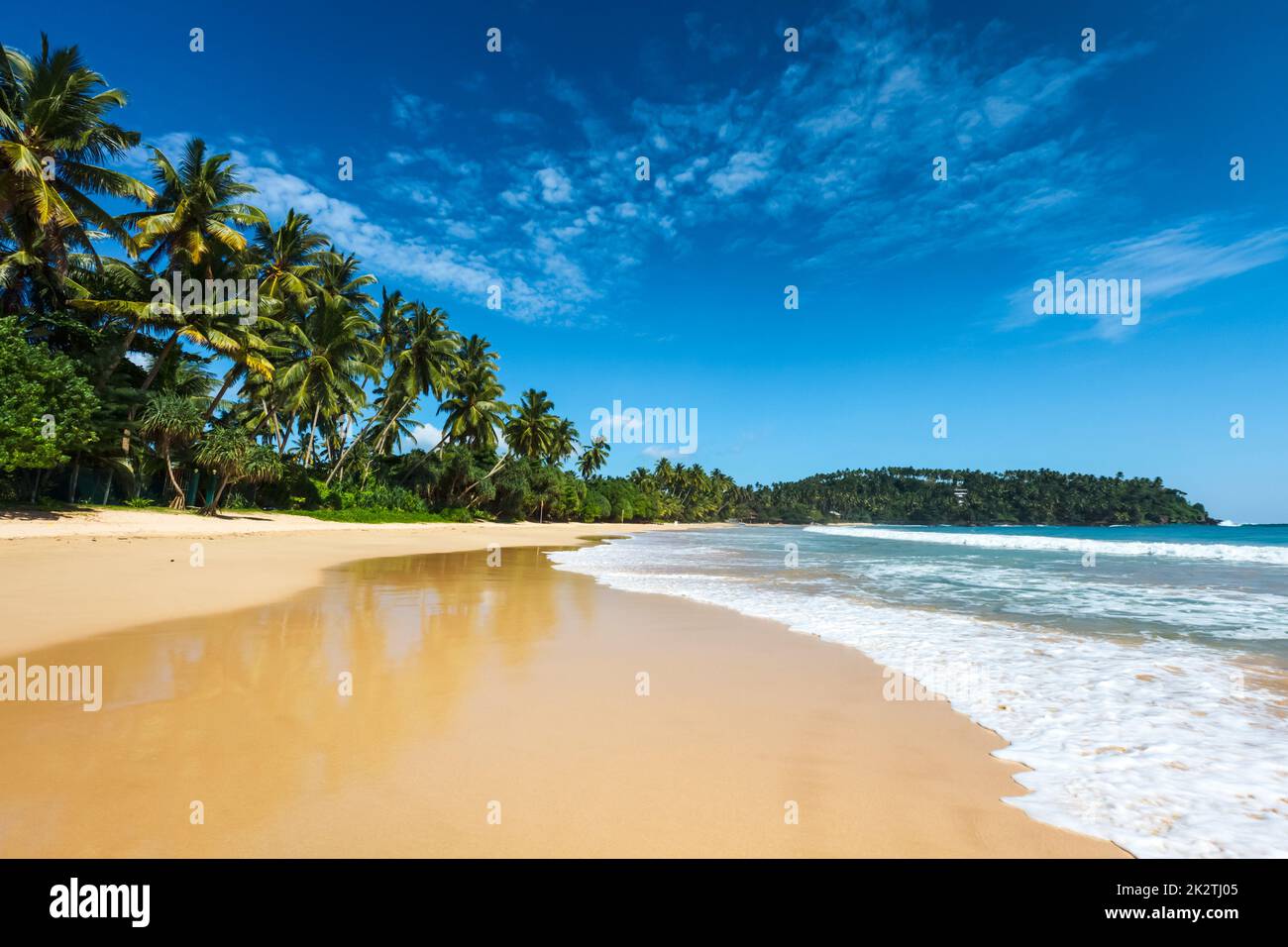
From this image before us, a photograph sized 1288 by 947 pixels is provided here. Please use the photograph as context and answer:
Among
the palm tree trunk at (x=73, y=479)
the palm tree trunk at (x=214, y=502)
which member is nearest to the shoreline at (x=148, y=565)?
the palm tree trunk at (x=214, y=502)

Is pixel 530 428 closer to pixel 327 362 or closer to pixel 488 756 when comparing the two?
pixel 327 362

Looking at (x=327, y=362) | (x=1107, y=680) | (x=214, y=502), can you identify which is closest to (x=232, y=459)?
(x=214, y=502)

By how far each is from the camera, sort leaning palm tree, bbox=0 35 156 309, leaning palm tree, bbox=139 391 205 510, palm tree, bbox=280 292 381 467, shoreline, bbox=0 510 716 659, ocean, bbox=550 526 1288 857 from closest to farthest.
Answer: ocean, bbox=550 526 1288 857 < shoreline, bbox=0 510 716 659 < leaning palm tree, bbox=0 35 156 309 < leaning palm tree, bbox=139 391 205 510 < palm tree, bbox=280 292 381 467

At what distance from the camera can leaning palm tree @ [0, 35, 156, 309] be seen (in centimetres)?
1858

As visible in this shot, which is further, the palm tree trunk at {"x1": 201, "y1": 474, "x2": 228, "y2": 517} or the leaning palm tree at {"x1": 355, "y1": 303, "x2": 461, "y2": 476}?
the leaning palm tree at {"x1": 355, "y1": 303, "x2": 461, "y2": 476}

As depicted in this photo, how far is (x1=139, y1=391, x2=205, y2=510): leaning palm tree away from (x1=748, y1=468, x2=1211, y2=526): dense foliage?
149985mm

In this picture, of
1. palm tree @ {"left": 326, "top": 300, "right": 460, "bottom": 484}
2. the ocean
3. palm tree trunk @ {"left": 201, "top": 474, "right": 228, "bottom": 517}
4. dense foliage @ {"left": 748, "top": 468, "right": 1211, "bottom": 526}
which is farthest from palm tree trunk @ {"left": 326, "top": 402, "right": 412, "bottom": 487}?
dense foliage @ {"left": 748, "top": 468, "right": 1211, "bottom": 526}

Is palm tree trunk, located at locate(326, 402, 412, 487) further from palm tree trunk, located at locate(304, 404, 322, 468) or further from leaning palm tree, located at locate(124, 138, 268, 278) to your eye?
leaning palm tree, located at locate(124, 138, 268, 278)

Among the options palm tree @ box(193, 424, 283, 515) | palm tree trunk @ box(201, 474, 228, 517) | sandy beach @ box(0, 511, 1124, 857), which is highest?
palm tree @ box(193, 424, 283, 515)

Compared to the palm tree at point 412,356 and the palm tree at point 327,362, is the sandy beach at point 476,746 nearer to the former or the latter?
the palm tree at point 327,362

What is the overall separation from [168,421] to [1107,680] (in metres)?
31.3

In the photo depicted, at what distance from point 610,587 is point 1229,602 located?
13.3m

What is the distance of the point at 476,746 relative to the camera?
3.90m

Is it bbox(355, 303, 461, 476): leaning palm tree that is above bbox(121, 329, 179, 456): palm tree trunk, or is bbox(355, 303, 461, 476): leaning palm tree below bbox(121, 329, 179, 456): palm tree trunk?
above
